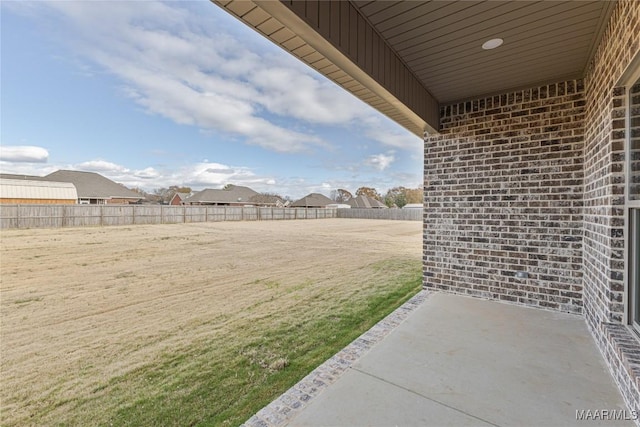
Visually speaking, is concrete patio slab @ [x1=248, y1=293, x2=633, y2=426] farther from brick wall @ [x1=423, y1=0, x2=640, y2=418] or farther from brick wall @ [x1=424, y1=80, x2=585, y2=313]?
brick wall @ [x1=424, y1=80, x2=585, y2=313]

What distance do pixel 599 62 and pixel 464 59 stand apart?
113cm

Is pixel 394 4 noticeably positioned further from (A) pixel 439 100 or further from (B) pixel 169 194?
(B) pixel 169 194

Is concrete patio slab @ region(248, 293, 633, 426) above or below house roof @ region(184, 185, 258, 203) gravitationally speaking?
below

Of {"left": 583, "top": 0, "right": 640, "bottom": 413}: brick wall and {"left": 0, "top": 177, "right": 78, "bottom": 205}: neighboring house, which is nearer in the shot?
{"left": 583, "top": 0, "right": 640, "bottom": 413}: brick wall

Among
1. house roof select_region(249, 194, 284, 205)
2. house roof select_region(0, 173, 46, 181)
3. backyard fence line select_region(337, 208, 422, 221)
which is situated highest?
house roof select_region(0, 173, 46, 181)

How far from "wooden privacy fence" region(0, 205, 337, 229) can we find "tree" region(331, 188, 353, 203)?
29.0 m

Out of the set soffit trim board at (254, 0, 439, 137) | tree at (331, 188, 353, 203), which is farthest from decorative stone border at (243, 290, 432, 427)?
tree at (331, 188, 353, 203)

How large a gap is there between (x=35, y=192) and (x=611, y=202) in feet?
90.4

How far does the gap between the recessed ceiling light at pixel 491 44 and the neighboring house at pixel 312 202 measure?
40.3 m

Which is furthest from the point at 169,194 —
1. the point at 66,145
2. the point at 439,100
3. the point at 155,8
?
the point at 439,100

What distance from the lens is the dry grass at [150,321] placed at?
210 cm

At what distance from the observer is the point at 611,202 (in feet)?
6.99

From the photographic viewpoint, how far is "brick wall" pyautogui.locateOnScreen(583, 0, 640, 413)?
1730 mm

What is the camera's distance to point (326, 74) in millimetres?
2516
